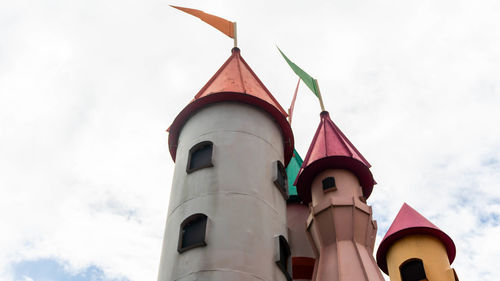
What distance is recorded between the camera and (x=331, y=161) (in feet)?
73.3

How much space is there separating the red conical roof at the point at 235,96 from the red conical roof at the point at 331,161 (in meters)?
1.39

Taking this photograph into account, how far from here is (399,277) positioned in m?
20.5

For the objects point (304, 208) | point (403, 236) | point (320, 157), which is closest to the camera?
point (403, 236)

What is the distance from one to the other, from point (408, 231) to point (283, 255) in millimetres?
6384

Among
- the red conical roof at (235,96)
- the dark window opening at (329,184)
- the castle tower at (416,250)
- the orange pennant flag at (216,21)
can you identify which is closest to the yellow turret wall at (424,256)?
the castle tower at (416,250)

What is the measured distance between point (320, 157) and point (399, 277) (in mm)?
6115

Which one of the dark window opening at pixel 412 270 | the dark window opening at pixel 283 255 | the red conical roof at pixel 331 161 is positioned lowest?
the dark window opening at pixel 283 255

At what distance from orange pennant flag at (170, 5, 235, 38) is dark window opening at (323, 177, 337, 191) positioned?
367 inches

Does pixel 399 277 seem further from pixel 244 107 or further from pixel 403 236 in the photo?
pixel 244 107

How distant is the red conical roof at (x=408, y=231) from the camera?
812 inches

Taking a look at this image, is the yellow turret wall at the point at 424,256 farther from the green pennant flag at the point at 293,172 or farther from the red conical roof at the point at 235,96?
the green pennant flag at the point at 293,172

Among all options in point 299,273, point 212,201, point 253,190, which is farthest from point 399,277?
point 212,201

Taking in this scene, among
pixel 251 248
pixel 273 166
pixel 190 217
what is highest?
pixel 273 166

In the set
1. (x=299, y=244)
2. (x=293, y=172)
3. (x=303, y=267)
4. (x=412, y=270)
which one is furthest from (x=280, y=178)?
(x=293, y=172)
